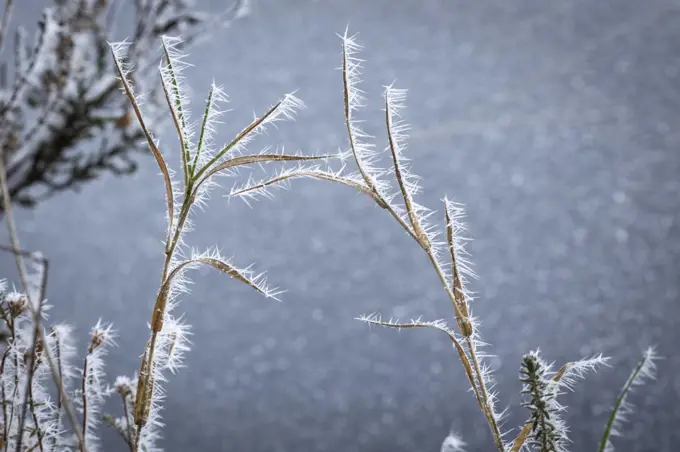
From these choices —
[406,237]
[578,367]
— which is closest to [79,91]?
[578,367]

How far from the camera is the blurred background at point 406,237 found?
1.02m

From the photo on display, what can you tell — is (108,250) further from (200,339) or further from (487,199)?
(487,199)

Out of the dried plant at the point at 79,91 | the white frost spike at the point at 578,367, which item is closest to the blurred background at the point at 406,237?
the dried plant at the point at 79,91

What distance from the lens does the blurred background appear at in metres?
1.02

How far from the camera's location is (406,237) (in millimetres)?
1115

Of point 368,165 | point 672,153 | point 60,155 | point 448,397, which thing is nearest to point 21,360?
point 368,165

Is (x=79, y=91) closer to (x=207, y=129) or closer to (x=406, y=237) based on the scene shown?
(x=207, y=129)

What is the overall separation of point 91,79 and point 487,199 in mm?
746

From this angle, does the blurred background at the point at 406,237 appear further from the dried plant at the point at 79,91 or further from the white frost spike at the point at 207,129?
the white frost spike at the point at 207,129

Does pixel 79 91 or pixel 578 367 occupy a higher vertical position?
pixel 79 91

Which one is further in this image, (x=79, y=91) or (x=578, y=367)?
(x=79, y=91)

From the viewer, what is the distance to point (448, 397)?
3.33ft

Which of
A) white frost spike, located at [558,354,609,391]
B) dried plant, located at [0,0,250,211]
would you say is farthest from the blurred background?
white frost spike, located at [558,354,609,391]

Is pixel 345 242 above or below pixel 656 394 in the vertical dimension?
above
